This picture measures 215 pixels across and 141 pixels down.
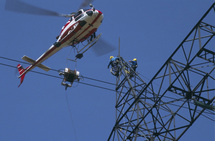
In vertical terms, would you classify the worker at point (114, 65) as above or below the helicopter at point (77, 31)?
below

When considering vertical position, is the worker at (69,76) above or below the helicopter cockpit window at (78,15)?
below

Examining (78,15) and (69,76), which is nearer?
(69,76)

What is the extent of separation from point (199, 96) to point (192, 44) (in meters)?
2.57

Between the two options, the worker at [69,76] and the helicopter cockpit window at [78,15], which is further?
the helicopter cockpit window at [78,15]

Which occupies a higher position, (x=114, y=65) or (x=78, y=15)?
(x=78, y=15)

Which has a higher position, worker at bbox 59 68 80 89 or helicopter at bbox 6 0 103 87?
helicopter at bbox 6 0 103 87

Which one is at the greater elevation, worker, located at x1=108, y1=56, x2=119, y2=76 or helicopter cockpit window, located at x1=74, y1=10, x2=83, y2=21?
helicopter cockpit window, located at x1=74, y1=10, x2=83, y2=21

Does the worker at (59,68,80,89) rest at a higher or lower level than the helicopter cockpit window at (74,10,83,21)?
lower

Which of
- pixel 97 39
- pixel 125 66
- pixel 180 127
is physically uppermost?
pixel 97 39

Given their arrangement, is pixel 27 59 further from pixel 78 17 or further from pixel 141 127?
pixel 141 127

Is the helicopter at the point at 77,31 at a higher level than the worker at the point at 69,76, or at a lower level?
higher

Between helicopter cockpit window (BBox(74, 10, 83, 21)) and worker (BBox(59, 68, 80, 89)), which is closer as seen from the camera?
worker (BBox(59, 68, 80, 89))

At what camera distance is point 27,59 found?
93.3 ft

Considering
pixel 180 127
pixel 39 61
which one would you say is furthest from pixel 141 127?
pixel 39 61
